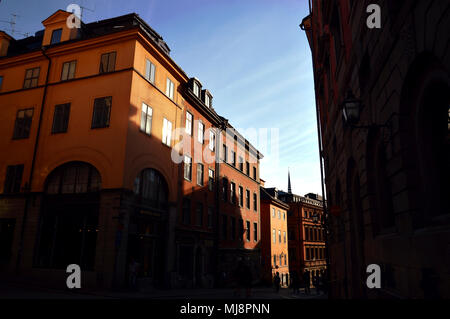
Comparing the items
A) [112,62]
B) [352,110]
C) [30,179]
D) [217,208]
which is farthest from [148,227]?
[352,110]

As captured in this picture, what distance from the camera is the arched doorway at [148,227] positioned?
782 inches

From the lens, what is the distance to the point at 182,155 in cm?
2653

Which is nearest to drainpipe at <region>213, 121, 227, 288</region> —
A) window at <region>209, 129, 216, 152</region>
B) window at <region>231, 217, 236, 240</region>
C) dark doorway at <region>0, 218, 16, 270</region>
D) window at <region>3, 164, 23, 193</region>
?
window at <region>209, 129, 216, 152</region>

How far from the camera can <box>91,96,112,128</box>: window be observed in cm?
2056

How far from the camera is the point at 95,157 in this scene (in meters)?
20.0

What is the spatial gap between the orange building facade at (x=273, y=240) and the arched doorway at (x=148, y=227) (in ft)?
88.8

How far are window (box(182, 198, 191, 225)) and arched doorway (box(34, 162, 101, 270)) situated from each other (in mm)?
8244

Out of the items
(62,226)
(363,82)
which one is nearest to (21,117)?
(62,226)

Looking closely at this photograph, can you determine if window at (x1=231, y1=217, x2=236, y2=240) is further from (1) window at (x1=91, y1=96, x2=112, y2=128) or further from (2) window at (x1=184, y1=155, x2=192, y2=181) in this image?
(1) window at (x1=91, y1=96, x2=112, y2=128)

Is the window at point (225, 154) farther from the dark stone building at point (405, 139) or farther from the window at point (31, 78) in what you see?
the dark stone building at point (405, 139)

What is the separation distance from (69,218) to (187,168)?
10.2 meters

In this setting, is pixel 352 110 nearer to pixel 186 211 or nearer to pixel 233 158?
pixel 186 211

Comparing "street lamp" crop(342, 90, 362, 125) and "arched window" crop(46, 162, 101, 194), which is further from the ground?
"arched window" crop(46, 162, 101, 194)
